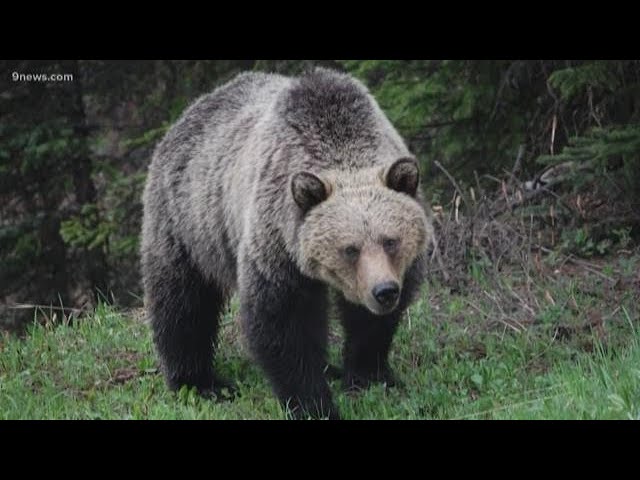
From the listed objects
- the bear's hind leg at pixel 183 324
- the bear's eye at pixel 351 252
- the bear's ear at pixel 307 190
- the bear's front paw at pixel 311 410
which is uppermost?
the bear's ear at pixel 307 190

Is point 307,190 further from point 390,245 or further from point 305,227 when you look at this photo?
point 390,245

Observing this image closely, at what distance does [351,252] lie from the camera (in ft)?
21.0

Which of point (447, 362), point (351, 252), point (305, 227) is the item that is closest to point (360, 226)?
point (351, 252)

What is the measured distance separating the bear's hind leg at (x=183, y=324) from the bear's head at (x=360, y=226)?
2.00 metres

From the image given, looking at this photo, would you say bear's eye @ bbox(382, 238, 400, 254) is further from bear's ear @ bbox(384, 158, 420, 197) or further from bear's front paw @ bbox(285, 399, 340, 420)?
bear's front paw @ bbox(285, 399, 340, 420)

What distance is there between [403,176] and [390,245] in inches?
19.5

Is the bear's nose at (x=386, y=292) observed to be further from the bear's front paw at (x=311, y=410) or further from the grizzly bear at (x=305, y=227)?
the bear's front paw at (x=311, y=410)

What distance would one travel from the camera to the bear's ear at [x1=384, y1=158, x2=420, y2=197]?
652 centimetres

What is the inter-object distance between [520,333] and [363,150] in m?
2.20

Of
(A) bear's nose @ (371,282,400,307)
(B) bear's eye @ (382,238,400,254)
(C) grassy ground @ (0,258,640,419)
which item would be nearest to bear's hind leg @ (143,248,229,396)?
(C) grassy ground @ (0,258,640,419)

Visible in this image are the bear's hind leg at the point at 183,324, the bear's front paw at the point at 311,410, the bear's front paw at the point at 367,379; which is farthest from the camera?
the bear's hind leg at the point at 183,324

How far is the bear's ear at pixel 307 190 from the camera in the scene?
6.49m

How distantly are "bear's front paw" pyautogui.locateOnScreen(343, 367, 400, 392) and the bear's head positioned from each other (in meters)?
1.09

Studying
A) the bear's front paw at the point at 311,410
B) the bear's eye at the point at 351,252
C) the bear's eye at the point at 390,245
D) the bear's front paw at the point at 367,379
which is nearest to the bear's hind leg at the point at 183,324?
the bear's front paw at the point at 367,379
